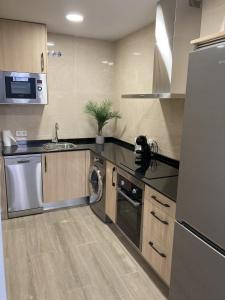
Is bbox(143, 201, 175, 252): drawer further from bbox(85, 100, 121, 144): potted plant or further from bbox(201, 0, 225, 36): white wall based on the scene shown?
bbox(85, 100, 121, 144): potted plant

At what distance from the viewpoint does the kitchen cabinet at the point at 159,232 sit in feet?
5.82

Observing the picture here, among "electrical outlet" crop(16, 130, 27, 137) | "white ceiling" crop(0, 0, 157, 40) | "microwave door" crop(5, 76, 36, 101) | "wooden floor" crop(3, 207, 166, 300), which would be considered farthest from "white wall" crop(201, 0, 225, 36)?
"electrical outlet" crop(16, 130, 27, 137)

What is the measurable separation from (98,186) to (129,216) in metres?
0.80

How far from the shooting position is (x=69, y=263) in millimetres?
2271

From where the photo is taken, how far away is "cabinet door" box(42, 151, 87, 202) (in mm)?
3151

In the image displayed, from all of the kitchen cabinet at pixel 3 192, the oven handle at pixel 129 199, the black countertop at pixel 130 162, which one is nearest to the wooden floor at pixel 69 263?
the kitchen cabinet at pixel 3 192

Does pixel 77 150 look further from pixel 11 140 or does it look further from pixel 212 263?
pixel 212 263

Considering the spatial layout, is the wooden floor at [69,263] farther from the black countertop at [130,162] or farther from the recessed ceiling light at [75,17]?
the recessed ceiling light at [75,17]

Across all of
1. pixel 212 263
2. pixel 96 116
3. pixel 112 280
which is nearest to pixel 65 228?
pixel 112 280

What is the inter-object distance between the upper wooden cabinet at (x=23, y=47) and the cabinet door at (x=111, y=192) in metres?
1.51

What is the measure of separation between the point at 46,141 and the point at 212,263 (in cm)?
277

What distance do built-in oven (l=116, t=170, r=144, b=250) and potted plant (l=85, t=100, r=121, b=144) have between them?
1.23 metres

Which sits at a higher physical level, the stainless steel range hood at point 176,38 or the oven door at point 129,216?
the stainless steel range hood at point 176,38

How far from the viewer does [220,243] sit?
4.14ft
